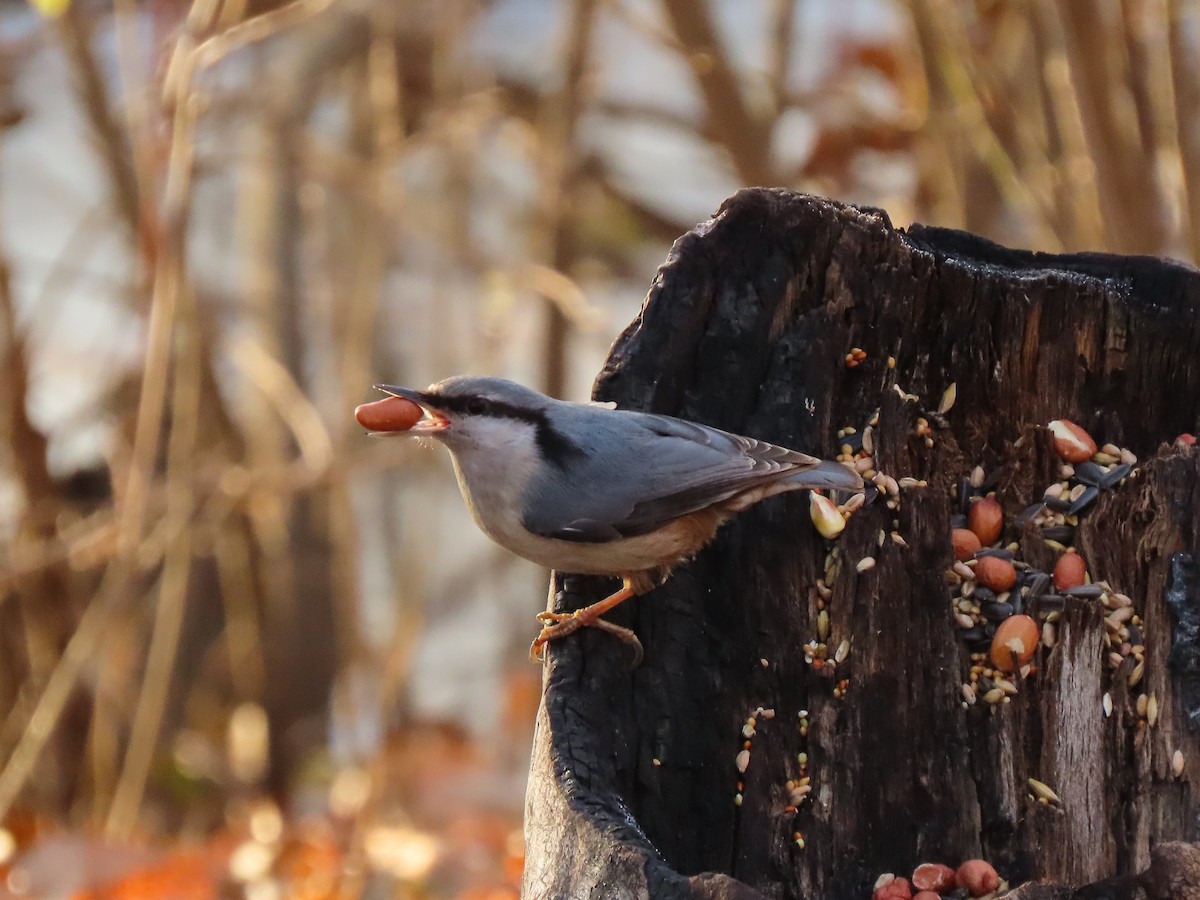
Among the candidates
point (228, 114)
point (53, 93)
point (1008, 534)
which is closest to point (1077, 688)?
point (1008, 534)

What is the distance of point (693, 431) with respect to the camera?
2.13 metres

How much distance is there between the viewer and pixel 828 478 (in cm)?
209

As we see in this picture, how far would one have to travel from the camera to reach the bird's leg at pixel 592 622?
1996mm

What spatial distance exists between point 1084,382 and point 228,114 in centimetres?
302

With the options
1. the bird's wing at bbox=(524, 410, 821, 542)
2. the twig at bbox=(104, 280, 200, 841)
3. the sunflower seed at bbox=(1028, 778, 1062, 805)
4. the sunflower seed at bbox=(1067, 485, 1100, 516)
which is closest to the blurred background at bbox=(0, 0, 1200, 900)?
the twig at bbox=(104, 280, 200, 841)

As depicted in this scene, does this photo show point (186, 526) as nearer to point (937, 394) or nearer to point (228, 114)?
point (228, 114)

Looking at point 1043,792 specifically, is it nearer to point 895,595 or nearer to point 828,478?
Result: point 895,595

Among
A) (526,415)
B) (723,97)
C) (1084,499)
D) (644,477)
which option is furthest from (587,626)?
(723,97)

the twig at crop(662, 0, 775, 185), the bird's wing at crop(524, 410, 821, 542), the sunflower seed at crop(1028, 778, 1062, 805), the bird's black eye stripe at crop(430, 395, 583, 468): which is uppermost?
the twig at crop(662, 0, 775, 185)

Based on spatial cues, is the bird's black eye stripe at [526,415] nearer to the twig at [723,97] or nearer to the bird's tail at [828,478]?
the bird's tail at [828,478]

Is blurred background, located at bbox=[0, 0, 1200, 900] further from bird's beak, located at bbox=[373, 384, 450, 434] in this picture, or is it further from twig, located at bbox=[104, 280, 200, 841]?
bird's beak, located at bbox=[373, 384, 450, 434]

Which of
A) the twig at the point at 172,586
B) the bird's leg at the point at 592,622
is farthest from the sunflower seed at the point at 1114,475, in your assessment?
the twig at the point at 172,586

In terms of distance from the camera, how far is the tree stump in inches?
76.2

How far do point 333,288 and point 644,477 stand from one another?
2.95m
